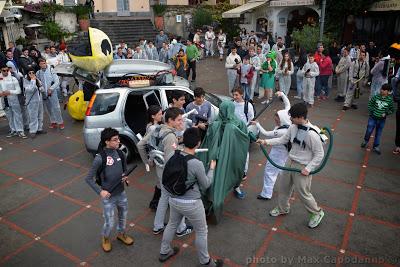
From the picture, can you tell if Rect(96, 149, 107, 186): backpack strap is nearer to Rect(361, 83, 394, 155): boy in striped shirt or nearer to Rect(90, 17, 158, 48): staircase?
Rect(361, 83, 394, 155): boy in striped shirt

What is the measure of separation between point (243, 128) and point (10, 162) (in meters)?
5.68

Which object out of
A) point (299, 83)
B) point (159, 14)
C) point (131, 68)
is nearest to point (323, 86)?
point (299, 83)

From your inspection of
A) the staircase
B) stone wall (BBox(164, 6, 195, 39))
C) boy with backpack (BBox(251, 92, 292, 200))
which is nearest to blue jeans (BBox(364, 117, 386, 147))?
boy with backpack (BBox(251, 92, 292, 200))

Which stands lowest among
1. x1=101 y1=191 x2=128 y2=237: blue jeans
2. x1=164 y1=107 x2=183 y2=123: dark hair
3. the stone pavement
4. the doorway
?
the stone pavement

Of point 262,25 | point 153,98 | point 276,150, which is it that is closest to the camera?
point 276,150

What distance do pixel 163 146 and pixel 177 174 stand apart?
1.09m

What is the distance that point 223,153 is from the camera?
515 centimetres

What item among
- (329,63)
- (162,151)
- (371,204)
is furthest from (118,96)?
(329,63)

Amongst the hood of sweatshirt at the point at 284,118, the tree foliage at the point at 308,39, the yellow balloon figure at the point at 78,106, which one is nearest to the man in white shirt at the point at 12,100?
the yellow balloon figure at the point at 78,106

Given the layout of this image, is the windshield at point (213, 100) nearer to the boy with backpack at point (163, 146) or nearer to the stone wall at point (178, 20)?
the boy with backpack at point (163, 146)

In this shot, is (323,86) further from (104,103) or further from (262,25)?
(262,25)

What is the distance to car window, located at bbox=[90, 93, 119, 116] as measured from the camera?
282 inches

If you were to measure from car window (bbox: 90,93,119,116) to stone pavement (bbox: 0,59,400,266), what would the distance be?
1.33 metres

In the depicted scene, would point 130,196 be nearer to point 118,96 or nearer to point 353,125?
point 118,96
